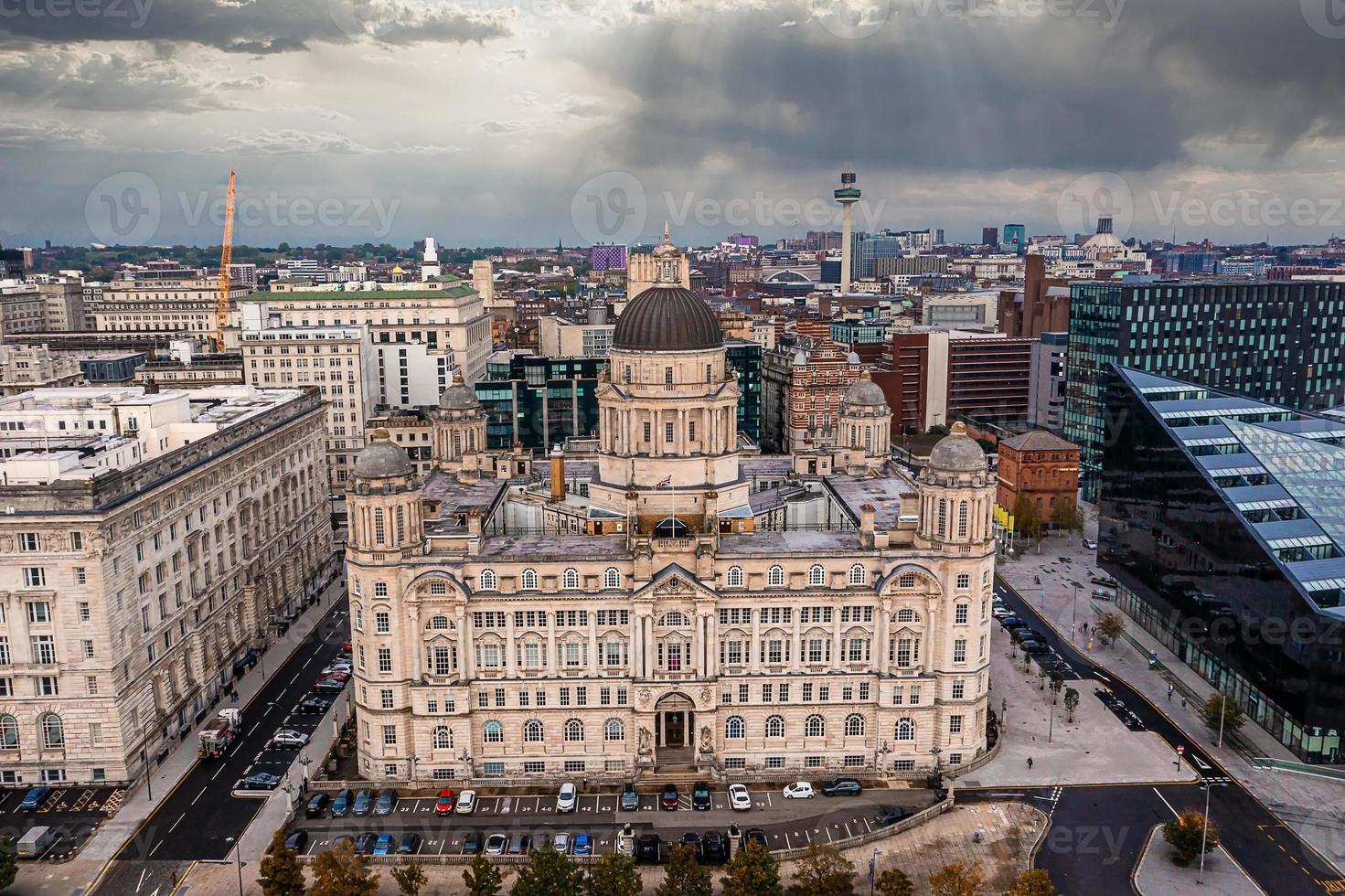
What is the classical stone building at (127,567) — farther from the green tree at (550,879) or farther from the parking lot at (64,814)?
the green tree at (550,879)

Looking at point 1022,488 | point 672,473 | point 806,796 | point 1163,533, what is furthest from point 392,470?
point 1022,488

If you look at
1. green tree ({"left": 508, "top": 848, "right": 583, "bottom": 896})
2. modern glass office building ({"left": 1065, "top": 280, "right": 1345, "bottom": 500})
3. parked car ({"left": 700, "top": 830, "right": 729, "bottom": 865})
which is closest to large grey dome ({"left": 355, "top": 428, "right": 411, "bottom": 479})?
green tree ({"left": 508, "top": 848, "right": 583, "bottom": 896})

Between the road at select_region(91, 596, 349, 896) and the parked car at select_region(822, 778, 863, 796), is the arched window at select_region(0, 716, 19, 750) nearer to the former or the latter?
the road at select_region(91, 596, 349, 896)

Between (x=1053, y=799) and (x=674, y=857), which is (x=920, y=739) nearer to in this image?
(x=1053, y=799)

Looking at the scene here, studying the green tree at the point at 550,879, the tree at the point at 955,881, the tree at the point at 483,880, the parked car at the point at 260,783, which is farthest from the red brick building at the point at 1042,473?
the parked car at the point at 260,783

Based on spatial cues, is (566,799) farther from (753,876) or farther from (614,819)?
(753,876)

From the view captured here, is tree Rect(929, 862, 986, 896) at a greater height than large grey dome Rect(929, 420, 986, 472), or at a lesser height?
lesser
